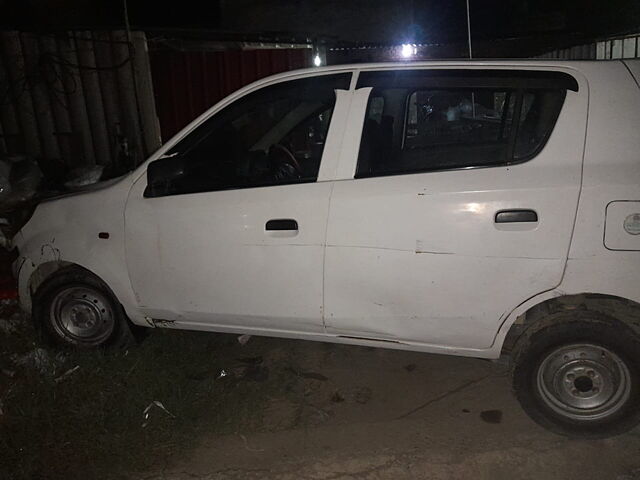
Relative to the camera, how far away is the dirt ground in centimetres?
271

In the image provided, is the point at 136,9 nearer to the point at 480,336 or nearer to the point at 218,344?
the point at 218,344

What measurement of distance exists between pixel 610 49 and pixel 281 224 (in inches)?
311

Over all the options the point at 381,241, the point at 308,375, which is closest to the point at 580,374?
the point at 381,241

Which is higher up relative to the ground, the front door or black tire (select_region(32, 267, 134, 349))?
the front door

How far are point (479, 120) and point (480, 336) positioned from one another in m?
1.46

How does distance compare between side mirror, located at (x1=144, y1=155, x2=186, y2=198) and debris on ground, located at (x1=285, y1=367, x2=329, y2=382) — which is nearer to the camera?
side mirror, located at (x1=144, y1=155, x2=186, y2=198)

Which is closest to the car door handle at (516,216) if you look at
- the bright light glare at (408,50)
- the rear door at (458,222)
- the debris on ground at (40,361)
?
the rear door at (458,222)

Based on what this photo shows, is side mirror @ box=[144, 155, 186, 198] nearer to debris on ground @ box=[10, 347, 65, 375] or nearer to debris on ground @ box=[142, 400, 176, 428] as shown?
debris on ground @ box=[142, 400, 176, 428]

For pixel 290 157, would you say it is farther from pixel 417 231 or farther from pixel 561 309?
pixel 561 309

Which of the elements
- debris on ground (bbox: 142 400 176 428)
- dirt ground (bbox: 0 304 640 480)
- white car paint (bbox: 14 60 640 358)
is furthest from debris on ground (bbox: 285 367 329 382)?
debris on ground (bbox: 142 400 176 428)

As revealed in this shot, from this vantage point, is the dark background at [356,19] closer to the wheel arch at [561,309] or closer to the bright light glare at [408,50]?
the bright light glare at [408,50]

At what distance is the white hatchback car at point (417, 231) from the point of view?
2.52 m

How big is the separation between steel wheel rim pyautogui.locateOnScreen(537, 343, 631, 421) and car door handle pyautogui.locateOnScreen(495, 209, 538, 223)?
70cm

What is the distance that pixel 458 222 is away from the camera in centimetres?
263
